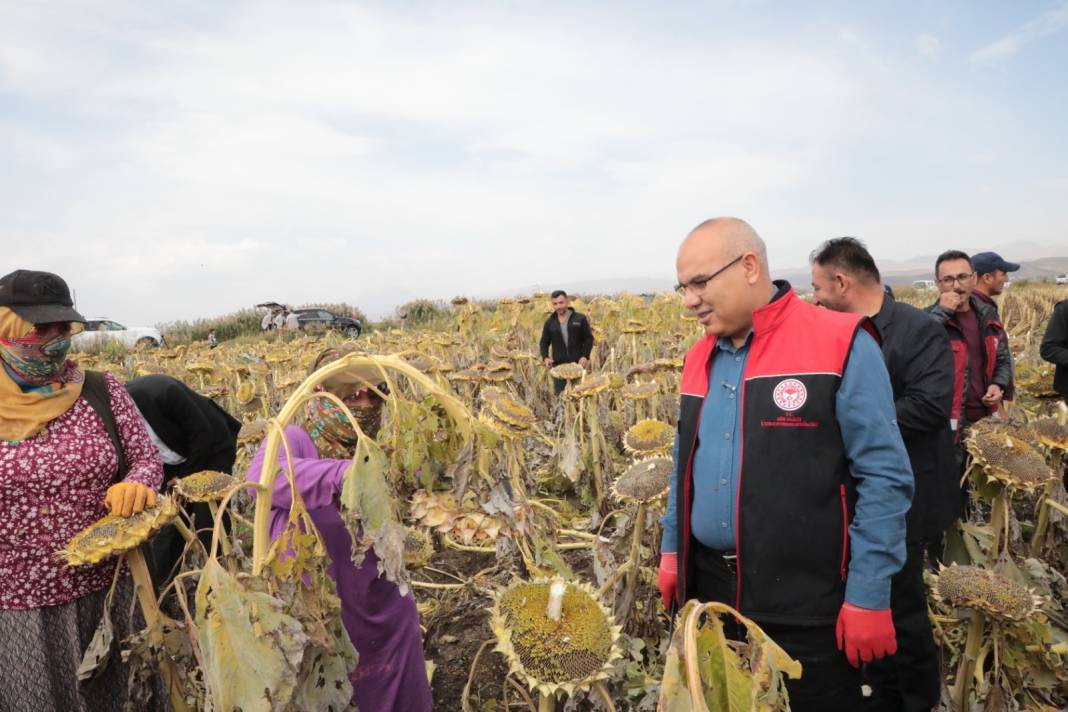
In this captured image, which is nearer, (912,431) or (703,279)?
(703,279)

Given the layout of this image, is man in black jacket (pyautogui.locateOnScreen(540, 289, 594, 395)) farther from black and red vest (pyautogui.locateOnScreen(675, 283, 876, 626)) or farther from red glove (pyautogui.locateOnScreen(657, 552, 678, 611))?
black and red vest (pyautogui.locateOnScreen(675, 283, 876, 626))

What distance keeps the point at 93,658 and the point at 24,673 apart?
20.1 inches

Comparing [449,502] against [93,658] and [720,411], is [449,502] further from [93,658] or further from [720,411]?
[93,658]

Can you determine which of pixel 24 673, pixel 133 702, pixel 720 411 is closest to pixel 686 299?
pixel 720 411

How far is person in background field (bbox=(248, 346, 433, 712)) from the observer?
1.78m

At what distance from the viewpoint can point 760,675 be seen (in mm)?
959

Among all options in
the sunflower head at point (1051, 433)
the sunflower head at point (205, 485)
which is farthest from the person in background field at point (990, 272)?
the sunflower head at point (205, 485)

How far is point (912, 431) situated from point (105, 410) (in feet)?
11.0

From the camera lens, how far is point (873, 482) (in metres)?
1.80

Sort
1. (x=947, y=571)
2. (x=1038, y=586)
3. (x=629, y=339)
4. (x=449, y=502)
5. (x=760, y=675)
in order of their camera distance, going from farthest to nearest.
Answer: (x=629, y=339) → (x=1038, y=586) → (x=947, y=571) → (x=449, y=502) → (x=760, y=675)

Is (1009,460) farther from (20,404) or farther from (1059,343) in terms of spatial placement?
(20,404)

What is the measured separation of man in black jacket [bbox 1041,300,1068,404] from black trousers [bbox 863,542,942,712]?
8.96ft

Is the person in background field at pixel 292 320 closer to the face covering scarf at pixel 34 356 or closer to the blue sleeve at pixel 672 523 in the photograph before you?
the face covering scarf at pixel 34 356

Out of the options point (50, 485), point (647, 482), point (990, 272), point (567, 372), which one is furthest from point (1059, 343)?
point (50, 485)
